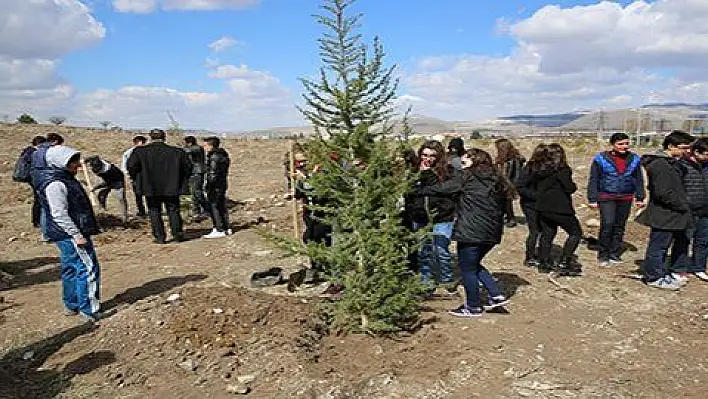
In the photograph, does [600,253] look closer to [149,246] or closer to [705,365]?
[705,365]

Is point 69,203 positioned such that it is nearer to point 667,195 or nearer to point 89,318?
point 89,318

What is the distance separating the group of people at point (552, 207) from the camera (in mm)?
5887

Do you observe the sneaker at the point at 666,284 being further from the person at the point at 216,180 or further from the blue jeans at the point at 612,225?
the person at the point at 216,180

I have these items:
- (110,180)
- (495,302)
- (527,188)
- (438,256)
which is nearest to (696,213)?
(527,188)

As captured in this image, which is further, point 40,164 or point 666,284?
point 666,284

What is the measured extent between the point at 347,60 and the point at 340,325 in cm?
247

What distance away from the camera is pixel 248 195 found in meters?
16.5

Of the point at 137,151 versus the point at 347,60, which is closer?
the point at 347,60

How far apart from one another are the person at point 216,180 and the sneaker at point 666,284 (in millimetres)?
6724

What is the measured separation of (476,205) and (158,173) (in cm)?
585

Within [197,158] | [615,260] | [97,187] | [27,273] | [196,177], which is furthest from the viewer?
[196,177]

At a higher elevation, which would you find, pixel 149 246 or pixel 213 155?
pixel 213 155

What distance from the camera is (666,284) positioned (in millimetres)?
7480

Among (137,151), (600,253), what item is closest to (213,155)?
(137,151)
